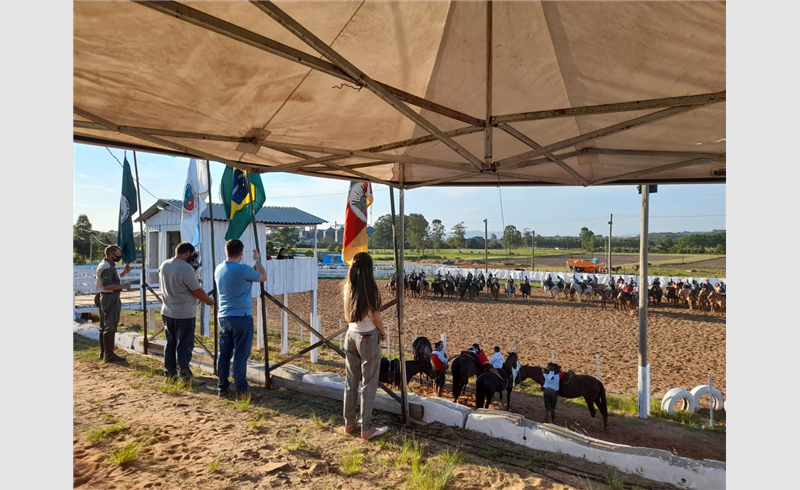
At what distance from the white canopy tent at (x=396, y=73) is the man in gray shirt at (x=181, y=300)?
1389 millimetres

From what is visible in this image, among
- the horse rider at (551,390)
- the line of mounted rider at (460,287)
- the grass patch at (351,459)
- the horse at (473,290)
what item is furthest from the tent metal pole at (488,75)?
the horse at (473,290)

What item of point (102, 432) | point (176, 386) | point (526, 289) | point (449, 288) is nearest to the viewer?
point (102, 432)

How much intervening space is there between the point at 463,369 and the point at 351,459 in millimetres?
3866

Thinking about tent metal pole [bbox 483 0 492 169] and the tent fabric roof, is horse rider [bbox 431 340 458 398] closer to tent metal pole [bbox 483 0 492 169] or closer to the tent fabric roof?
the tent fabric roof

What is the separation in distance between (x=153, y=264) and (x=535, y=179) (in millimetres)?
15987

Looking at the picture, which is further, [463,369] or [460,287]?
[460,287]

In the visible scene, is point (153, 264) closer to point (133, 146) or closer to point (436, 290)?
point (133, 146)

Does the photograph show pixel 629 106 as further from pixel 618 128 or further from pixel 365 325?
pixel 365 325

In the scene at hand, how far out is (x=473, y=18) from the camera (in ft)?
8.96

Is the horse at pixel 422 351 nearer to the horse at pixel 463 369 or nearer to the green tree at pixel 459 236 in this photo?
the horse at pixel 463 369

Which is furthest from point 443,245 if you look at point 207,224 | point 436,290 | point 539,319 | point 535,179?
point 535,179

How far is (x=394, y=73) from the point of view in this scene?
3.32 m

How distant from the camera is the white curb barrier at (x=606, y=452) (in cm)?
324

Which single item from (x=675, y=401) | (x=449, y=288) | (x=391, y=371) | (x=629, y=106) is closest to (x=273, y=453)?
(x=391, y=371)
